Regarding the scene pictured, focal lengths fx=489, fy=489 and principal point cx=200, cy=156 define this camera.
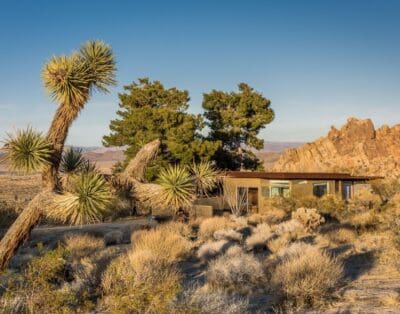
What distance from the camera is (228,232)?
1770 cm

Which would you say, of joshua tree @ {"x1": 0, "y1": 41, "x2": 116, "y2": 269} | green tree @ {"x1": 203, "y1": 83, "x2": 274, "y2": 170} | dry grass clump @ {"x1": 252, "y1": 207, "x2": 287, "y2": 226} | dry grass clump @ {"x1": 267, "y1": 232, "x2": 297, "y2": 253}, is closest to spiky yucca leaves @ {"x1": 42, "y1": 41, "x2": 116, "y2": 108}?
joshua tree @ {"x1": 0, "y1": 41, "x2": 116, "y2": 269}

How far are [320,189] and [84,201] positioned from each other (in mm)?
24348

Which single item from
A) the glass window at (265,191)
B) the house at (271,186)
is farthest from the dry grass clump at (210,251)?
the glass window at (265,191)

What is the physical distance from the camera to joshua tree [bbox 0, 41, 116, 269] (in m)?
9.36

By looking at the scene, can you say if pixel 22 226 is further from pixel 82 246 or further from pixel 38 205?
pixel 82 246

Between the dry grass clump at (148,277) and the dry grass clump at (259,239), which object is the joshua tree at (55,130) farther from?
the dry grass clump at (259,239)

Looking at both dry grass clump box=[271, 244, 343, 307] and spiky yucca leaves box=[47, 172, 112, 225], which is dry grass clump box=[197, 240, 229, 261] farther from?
spiky yucca leaves box=[47, 172, 112, 225]

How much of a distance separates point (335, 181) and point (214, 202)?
857 centimetres

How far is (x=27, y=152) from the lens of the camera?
9359 mm

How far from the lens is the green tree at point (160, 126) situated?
3044cm

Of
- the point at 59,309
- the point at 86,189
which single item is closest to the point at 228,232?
the point at 86,189

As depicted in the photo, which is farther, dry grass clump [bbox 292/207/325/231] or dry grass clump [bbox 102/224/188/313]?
dry grass clump [bbox 292/207/325/231]

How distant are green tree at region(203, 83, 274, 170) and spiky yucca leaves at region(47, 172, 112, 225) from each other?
2611cm

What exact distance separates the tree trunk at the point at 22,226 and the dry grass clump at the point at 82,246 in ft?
14.7
